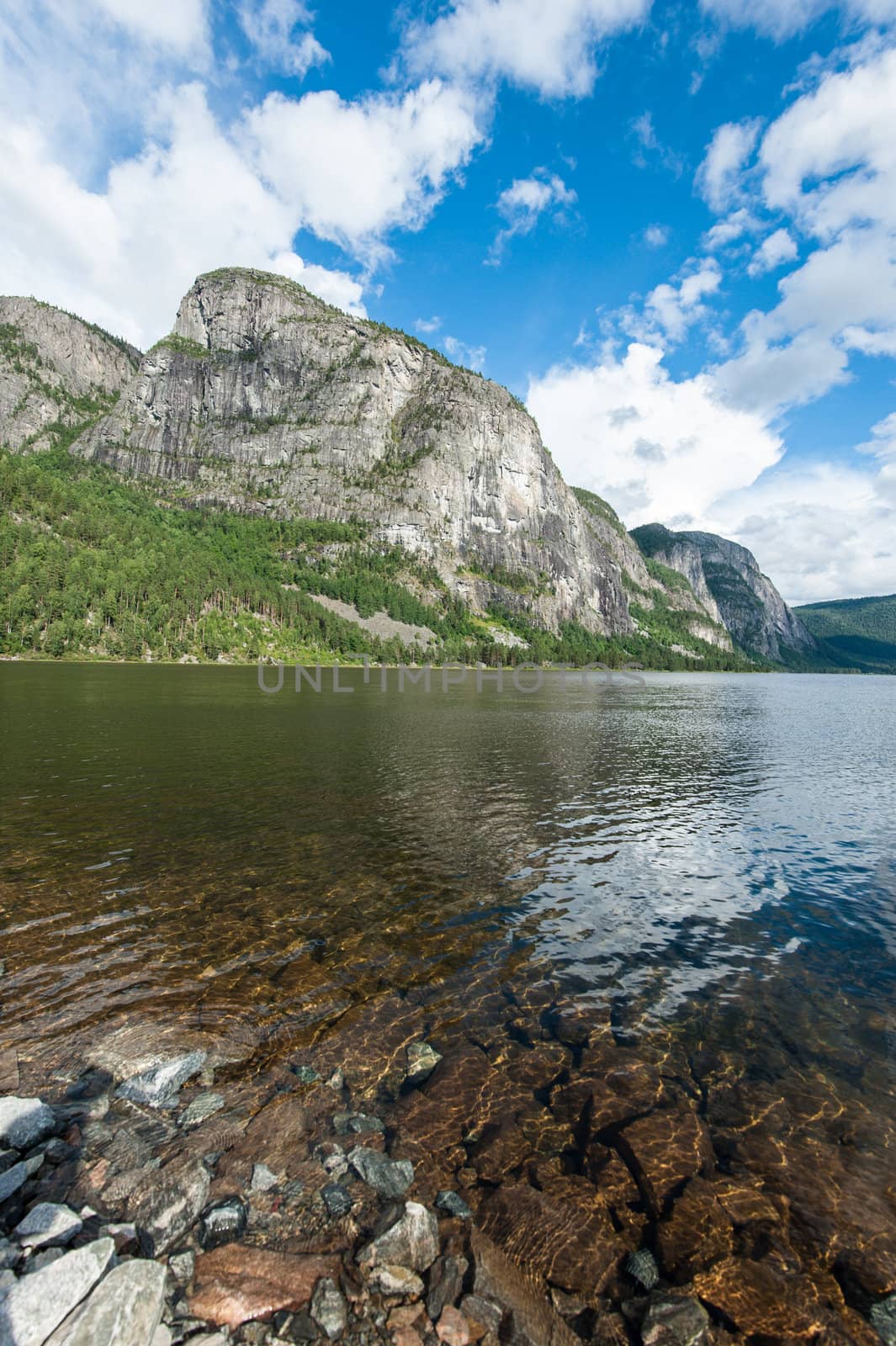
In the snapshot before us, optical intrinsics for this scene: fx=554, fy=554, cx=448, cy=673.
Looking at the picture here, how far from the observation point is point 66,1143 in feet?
23.4

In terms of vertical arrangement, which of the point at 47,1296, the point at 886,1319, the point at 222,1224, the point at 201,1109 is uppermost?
the point at 47,1296

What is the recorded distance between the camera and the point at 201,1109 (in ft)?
26.4

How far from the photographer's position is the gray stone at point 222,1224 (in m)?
5.97

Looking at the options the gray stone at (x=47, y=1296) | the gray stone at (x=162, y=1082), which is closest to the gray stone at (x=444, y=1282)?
the gray stone at (x=47, y=1296)

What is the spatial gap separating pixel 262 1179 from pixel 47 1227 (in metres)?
2.23

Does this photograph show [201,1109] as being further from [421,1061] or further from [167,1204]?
[421,1061]

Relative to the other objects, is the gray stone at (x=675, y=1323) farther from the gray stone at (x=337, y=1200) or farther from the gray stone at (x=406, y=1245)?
the gray stone at (x=337, y=1200)

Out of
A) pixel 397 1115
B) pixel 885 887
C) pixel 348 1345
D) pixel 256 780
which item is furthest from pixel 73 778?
pixel 885 887

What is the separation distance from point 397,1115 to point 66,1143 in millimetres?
4311

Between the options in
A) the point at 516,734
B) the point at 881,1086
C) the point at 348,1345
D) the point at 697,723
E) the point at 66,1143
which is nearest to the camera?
the point at 348,1345

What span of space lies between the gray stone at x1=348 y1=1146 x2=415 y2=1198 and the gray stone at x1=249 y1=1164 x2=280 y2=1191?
97cm

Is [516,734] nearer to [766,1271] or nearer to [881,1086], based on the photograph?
[881,1086]

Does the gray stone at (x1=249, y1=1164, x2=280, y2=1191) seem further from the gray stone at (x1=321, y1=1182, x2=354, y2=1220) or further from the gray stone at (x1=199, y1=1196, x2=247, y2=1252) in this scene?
the gray stone at (x1=321, y1=1182, x2=354, y2=1220)

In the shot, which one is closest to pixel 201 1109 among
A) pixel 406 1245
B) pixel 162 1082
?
pixel 162 1082
